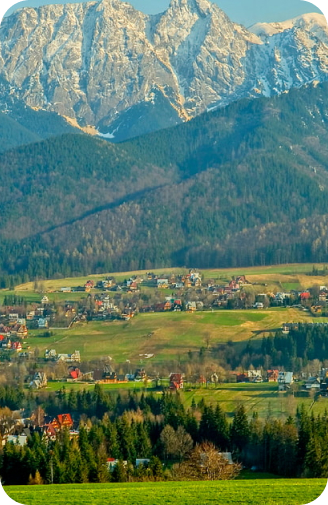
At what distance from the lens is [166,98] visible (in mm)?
139375

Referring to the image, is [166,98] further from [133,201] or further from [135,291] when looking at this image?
[135,291]

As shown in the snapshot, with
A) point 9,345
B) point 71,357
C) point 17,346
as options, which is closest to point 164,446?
point 71,357

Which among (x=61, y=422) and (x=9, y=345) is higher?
(x=9, y=345)

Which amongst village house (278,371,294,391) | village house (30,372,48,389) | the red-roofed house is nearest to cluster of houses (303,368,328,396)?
village house (278,371,294,391)

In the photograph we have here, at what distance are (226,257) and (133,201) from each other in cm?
1543

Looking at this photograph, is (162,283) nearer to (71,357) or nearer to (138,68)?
(71,357)

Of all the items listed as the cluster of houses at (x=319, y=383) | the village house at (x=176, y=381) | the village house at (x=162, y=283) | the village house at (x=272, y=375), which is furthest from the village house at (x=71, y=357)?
the village house at (x=162, y=283)

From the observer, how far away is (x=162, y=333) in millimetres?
41469

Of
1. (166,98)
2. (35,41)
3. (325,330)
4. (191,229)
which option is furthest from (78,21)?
(325,330)

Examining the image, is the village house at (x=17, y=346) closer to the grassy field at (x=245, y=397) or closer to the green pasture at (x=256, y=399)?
the grassy field at (x=245, y=397)

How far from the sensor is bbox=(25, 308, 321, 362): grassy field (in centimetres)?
3953

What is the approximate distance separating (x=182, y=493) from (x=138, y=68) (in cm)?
11642

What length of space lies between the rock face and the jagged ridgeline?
29330mm

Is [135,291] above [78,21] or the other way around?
the other way around
